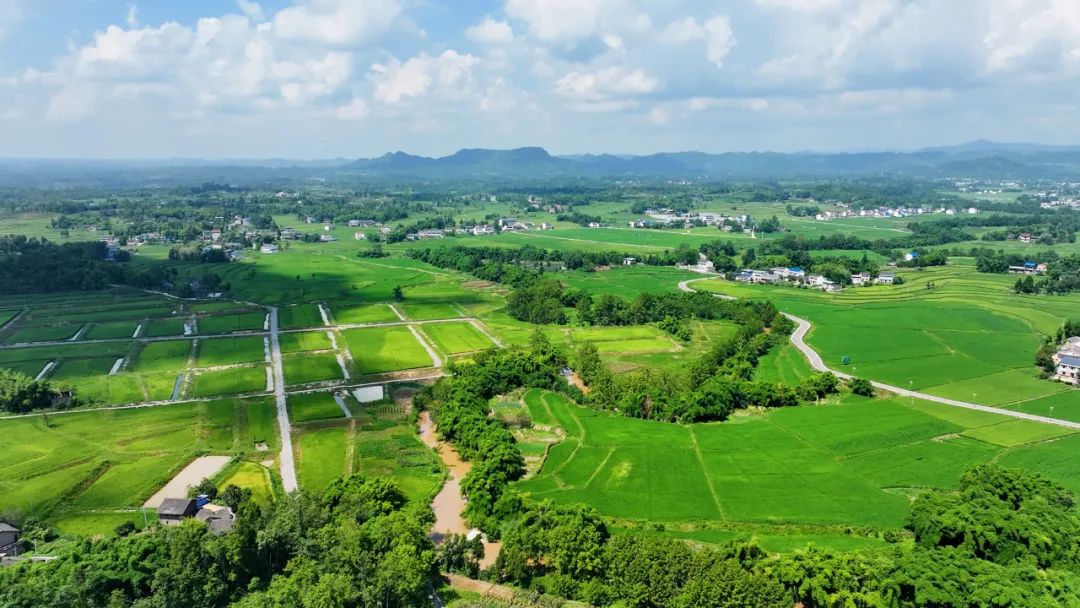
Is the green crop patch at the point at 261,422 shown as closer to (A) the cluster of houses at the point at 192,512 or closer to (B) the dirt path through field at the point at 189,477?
(B) the dirt path through field at the point at 189,477

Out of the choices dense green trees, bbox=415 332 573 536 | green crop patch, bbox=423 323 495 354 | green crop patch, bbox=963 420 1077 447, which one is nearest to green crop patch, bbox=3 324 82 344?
green crop patch, bbox=423 323 495 354

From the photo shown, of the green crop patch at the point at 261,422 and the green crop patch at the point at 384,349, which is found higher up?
the green crop patch at the point at 384,349

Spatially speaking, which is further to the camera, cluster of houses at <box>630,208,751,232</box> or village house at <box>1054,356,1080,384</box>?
cluster of houses at <box>630,208,751,232</box>

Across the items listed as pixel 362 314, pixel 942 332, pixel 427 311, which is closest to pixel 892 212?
pixel 942 332

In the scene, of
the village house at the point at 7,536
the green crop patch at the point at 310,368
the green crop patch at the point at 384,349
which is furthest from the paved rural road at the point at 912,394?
the village house at the point at 7,536

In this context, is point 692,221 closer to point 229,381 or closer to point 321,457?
point 229,381

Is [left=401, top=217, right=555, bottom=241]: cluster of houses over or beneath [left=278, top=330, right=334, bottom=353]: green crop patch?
over

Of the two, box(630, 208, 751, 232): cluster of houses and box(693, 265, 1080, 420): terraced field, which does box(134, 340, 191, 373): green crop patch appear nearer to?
box(693, 265, 1080, 420): terraced field

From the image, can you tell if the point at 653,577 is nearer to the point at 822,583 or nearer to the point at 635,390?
the point at 822,583
